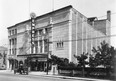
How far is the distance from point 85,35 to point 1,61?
44524 millimetres

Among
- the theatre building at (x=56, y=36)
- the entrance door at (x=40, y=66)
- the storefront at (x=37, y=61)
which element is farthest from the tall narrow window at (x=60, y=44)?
the entrance door at (x=40, y=66)

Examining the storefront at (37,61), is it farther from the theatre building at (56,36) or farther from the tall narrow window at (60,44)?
the tall narrow window at (60,44)

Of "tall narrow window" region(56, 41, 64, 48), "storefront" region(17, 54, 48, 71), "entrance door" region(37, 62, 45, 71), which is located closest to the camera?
"tall narrow window" region(56, 41, 64, 48)

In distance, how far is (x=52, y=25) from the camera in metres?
38.1

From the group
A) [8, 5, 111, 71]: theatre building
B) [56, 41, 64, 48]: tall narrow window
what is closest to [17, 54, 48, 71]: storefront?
[8, 5, 111, 71]: theatre building

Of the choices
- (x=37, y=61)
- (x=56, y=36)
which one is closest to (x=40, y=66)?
(x=37, y=61)

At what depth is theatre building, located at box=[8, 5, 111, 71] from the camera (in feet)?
115

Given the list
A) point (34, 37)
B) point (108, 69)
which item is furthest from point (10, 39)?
point (108, 69)

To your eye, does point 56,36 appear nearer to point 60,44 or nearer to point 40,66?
point 60,44

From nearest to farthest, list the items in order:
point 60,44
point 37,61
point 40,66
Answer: point 60,44
point 37,61
point 40,66

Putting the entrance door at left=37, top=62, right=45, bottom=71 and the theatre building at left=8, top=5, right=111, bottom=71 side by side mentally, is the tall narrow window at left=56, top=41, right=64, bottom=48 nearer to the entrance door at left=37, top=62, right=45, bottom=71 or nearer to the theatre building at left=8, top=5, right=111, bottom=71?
the theatre building at left=8, top=5, right=111, bottom=71

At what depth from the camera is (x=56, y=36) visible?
122 feet

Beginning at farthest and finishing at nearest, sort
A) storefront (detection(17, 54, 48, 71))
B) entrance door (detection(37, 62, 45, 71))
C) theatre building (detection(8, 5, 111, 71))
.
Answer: entrance door (detection(37, 62, 45, 71))
storefront (detection(17, 54, 48, 71))
theatre building (detection(8, 5, 111, 71))

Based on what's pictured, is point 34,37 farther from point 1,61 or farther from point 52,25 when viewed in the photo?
point 1,61
